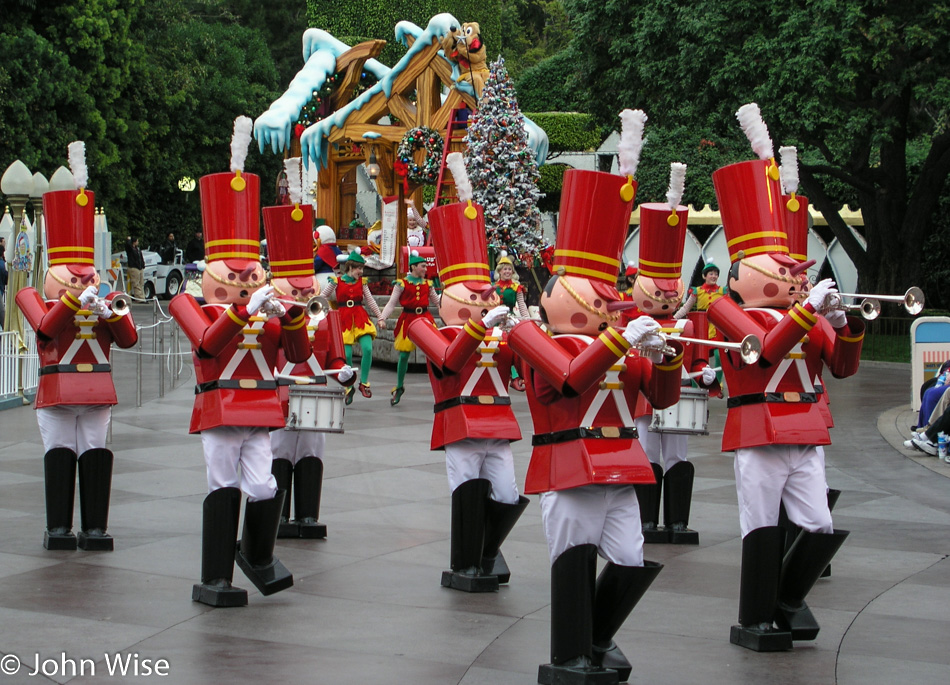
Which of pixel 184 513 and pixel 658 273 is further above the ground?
pixel 658 273

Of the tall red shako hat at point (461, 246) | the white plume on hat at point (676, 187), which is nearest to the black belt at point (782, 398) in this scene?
the white plume on hat at point (676, 187)

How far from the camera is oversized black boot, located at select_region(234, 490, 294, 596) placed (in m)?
6.55

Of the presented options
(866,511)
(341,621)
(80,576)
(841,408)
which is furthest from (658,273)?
(841,408)

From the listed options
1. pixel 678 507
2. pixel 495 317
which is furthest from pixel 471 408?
pixel 678 507

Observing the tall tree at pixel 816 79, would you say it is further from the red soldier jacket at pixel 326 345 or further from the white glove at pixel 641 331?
the white glove at pixel 641 331

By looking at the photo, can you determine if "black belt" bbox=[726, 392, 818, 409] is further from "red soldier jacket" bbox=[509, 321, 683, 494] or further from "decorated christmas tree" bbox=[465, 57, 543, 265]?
"decorated christmas tree" bbox=[465, 57, 543, 265]

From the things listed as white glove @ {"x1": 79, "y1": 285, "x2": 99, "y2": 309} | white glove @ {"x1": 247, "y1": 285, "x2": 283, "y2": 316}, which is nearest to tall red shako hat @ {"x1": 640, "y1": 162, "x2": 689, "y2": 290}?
white glove @ {"x1": 247, "y1": 285, "x2": 283, "y2": 316}

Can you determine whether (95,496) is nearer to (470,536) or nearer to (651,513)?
(470,536)

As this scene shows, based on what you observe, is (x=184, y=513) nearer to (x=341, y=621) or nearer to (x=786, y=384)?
(x=341, y=621)

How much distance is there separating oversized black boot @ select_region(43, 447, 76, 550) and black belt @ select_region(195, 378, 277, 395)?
1.55 m

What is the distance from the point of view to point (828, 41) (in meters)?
18.9

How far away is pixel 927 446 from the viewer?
11.9m

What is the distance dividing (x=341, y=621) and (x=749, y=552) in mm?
1983

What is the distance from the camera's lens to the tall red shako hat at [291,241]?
7.19 meters
